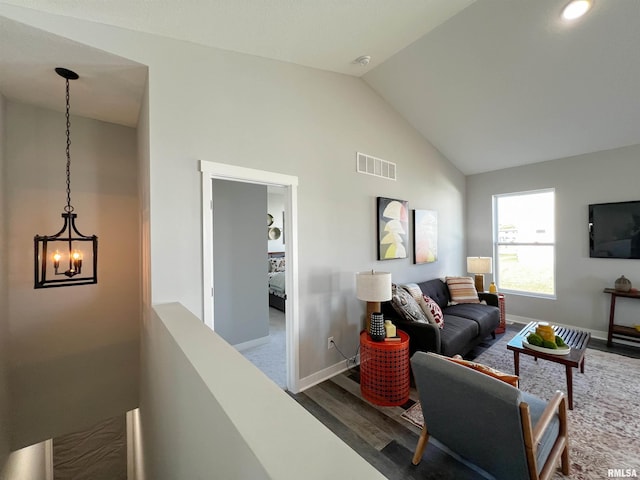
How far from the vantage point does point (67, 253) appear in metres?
2.60

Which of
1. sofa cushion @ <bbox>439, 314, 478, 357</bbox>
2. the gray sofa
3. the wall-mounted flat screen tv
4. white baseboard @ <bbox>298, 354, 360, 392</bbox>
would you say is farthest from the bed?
the wall-mounted flat screen tv

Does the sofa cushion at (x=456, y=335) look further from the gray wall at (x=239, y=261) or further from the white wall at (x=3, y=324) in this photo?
the white wall at (x=3, y=324)

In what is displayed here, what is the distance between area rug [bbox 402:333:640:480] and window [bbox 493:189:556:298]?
4.40ft

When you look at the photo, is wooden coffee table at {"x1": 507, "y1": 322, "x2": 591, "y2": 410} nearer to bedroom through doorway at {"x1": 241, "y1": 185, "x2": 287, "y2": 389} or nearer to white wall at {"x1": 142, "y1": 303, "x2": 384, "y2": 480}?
bedroom through doorway at {"x1": 241, "y1": 185, "x2": 287, "y2": 389}

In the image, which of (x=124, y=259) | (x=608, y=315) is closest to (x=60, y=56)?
(x=124, y=259)

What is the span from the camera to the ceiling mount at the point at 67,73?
6.33ft

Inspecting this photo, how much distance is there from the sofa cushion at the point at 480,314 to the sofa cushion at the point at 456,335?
134mm

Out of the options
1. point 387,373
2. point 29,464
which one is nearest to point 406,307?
point 387,373

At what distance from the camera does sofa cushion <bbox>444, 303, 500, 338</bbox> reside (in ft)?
11.3

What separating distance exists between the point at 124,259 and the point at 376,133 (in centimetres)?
337

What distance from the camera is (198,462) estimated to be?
1005 mm

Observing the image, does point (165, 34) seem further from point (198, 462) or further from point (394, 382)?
point (394, 382)

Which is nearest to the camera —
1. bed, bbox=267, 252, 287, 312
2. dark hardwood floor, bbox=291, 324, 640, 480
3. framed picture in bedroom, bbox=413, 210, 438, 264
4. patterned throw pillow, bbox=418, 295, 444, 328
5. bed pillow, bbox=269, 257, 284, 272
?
A: dark hardwood floor, bbox=291, 324, 640, 480

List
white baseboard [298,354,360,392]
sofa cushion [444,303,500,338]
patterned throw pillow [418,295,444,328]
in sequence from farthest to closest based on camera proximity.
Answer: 1. sofa cushion [444,303,500,338]
2. patterned throw pillow [418,295,444,328]
3. white baseboard [298,354,360,392]
